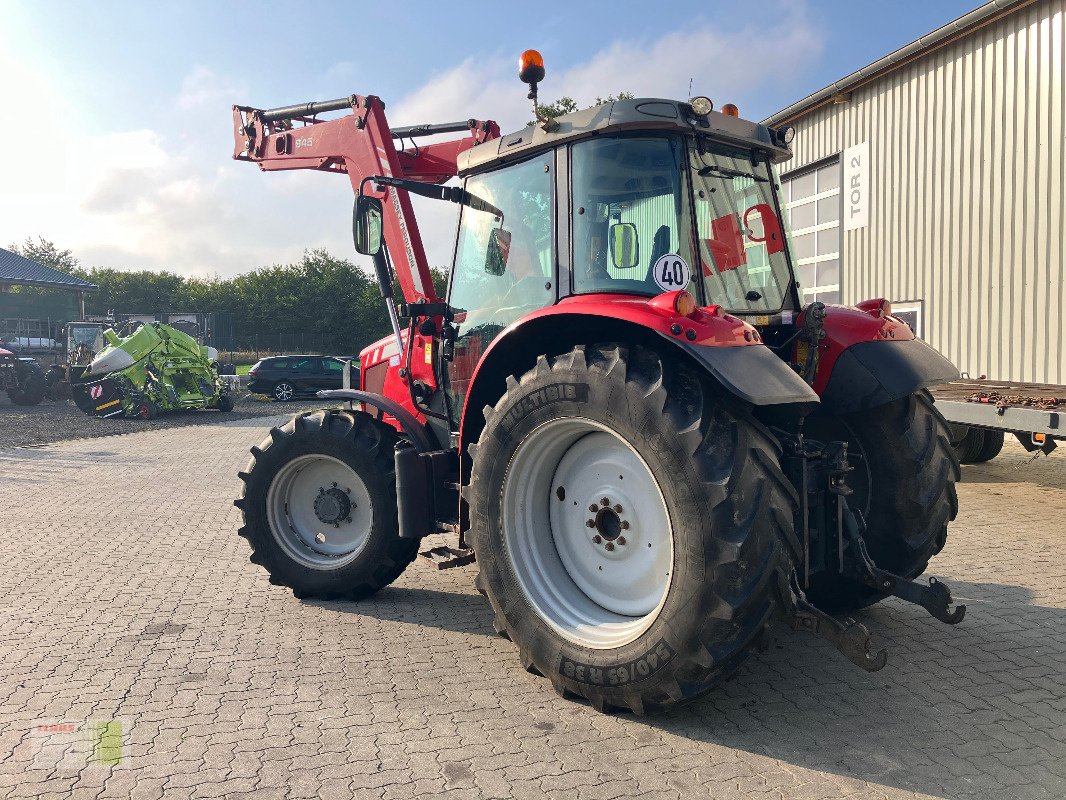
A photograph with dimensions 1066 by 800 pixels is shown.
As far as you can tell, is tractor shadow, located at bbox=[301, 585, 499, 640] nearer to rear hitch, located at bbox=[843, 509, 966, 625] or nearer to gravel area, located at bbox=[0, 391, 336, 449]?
rear hitch, located at bbox=[843, 509, 966, 625]

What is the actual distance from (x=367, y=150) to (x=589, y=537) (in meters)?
3.56

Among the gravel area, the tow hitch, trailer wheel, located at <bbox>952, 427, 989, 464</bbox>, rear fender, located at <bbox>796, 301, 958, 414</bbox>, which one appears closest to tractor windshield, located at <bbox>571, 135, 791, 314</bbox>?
rear fender, located at <bbox>796, 301, 958, 414</bbox>

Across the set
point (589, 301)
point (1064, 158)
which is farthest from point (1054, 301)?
point (589, 301)

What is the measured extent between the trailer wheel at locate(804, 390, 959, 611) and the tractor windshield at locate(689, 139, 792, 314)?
780 mm

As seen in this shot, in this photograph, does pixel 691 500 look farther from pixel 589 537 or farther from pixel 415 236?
pixel 415 236

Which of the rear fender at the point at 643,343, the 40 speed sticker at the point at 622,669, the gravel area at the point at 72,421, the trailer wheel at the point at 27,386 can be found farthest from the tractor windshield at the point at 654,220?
the trailer wheel at the point at 27,386

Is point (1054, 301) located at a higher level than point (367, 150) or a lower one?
lower

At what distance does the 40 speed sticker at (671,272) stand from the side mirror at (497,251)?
978 millimetres

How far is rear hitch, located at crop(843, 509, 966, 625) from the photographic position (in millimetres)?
3742

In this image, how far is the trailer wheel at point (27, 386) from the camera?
73.2ft

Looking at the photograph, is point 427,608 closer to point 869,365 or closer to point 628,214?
point 628,214

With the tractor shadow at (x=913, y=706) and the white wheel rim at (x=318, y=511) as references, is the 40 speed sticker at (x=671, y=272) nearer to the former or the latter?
the tractor shadow at (x=913, y=706)

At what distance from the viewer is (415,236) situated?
222 inches

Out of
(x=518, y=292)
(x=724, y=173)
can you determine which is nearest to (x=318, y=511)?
(x=518, y=292)
